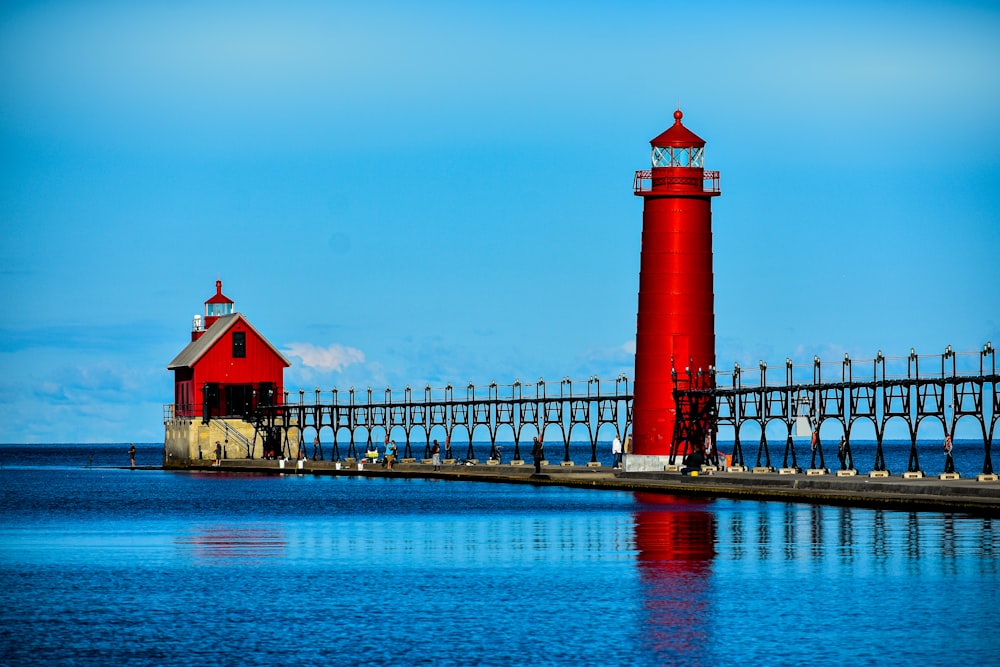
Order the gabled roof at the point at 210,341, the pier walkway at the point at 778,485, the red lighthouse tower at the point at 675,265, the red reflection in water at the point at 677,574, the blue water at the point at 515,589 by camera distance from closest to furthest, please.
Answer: the blue water at the point at 515,589 → the red reflection in water at the point at 677,574 → the pier walkway at the point at 778,485 → the red lighthouse tower at the point at 675,265 → the gabled roof at the point at 210,341

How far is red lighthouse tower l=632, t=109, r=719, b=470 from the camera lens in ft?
191

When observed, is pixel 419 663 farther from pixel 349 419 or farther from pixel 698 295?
pixel 349 419

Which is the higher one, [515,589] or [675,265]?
[675,265]

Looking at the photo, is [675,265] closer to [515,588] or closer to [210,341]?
[515,588]

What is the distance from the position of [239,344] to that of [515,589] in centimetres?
7172

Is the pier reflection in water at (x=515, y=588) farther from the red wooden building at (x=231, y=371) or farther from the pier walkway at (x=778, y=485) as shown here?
the red wooden building at (x=231, y=371)

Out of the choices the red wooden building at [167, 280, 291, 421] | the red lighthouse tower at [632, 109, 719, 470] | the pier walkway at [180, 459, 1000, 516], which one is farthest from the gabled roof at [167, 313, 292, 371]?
the red lighthouse tower at [632, 109, 719, 470]

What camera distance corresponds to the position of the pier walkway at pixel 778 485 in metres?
42.7

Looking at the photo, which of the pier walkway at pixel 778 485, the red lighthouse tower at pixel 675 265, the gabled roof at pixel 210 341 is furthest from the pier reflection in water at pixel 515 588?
the gabled roof at pixel 210 341

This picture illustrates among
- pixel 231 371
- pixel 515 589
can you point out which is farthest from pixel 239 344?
pixel 515 589

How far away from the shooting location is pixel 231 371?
328 feet

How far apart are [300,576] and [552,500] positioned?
27821 mm

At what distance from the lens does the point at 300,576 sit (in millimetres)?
32344

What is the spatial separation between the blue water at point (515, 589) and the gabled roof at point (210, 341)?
48291 mm
